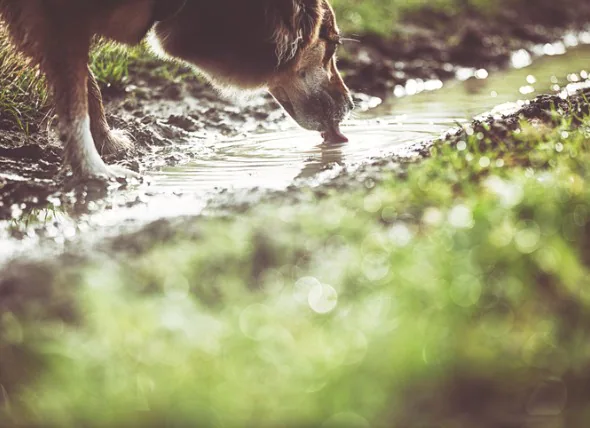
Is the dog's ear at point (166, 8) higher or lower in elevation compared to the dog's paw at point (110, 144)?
higher

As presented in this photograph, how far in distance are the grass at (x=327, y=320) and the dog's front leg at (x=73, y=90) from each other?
1108 mm

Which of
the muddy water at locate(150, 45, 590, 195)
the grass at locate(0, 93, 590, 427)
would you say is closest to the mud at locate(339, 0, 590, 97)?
the muddy water at locate(150, 45, 590, 195)

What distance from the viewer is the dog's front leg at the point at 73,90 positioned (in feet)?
12.7

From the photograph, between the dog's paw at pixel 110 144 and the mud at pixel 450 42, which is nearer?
the dog's paw at pixel 110 144

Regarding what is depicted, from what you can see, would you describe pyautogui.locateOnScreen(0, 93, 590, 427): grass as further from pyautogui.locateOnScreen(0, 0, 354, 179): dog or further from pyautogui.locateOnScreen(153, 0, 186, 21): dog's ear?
pyautogui.locateOnScreen(153, 0, 186, 21): dog's ear

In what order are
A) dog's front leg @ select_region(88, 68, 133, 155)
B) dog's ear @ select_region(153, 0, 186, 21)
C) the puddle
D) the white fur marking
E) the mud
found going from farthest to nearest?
the mud → dog's front leg @ select_region(88, 68, 133, 155) → dog's ear @ select_region(153, 0, 186, 21) → the white fur marking → the puddle

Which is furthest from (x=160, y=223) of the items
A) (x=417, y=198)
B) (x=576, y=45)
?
(x=576, y=45)

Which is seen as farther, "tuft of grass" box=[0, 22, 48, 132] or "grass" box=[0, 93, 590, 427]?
"tuft of grass" box=[0, 22, 48, 132]

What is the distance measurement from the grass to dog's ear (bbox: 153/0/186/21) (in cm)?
160

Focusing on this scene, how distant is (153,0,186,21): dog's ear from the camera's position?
4.16m

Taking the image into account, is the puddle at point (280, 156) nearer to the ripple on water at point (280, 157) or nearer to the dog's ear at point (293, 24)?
the ripple on water at point (280, 157)

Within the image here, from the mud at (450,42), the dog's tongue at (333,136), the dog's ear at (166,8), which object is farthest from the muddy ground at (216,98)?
the dog's ear at (166,8)

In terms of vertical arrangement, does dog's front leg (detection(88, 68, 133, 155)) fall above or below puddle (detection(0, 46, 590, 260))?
above

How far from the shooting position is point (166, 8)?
165 inches
